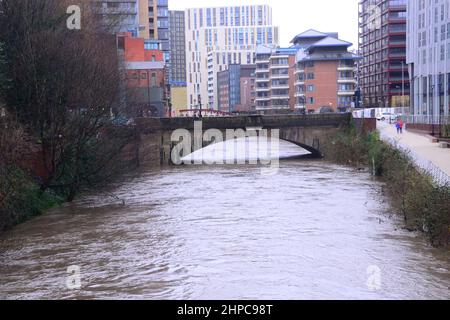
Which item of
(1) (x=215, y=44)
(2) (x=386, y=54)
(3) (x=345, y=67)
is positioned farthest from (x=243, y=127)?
(1) (x=215, y=44)

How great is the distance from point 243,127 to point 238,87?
108 metres

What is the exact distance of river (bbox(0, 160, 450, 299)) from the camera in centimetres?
1398

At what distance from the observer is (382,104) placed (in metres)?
104

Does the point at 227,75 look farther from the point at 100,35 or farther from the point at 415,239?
the point at 415,239

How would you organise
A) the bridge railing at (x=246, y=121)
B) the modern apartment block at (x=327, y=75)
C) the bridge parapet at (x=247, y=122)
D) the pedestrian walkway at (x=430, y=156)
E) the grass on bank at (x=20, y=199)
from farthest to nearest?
the modern apartment block at (x=327, y=75)
the bridge railing at (x=246, y=121)
the bridge parapet at (x=247, y=122)
the pedestrian walkway at (x=430, y=156)
the grass on bank at (x=20, y=199)

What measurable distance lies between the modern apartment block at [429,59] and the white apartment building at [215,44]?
355ft

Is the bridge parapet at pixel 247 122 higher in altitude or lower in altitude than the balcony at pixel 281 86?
lower

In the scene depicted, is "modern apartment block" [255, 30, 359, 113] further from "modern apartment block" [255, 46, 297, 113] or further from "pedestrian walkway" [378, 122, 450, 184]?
"pedestrian walkway" [378, 122, 450, 184]

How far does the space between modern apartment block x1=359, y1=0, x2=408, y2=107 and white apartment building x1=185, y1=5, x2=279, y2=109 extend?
6865 centimetres

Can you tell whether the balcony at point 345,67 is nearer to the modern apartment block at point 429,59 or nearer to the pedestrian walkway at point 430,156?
the modern apartment block at point 429,59

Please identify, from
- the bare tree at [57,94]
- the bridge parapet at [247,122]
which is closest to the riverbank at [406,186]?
the bridge parapet at [247,122]

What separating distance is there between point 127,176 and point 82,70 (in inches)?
323

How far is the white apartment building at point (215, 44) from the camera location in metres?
181

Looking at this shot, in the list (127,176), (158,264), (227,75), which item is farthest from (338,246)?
(227,75)
